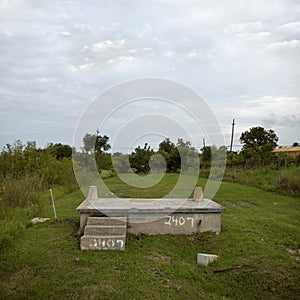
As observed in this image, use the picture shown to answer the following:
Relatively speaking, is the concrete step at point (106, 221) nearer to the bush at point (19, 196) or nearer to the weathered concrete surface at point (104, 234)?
the weathered concrete surface at point (104, 234)

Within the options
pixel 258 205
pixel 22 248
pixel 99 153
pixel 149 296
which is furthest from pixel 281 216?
pixel 99 153

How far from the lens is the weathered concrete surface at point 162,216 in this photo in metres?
5.11

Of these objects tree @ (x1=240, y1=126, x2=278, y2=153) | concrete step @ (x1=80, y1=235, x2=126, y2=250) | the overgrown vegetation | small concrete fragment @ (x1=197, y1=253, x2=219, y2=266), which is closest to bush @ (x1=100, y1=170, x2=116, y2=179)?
the overgrown vegetation

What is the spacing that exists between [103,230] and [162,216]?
1.02 meters

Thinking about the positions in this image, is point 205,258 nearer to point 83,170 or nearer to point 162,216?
point 162,216

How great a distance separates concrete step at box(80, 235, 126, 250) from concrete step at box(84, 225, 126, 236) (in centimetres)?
14

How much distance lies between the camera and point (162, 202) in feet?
19.2

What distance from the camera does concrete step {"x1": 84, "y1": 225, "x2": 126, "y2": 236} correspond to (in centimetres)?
475

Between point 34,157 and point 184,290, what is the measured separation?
9.76 meters

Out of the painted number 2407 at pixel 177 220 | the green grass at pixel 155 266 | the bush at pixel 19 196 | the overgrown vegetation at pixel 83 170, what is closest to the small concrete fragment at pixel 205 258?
the green grass at pixel 155 266

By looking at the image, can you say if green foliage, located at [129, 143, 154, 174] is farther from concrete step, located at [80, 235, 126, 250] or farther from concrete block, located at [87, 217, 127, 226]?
concrete step, located at [80, 235, 126, 250]

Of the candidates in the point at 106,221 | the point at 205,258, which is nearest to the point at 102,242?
the point at 106,221

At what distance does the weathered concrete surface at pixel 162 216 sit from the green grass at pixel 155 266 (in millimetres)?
163

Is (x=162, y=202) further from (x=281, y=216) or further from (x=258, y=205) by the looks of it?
(x=258, y=205)
